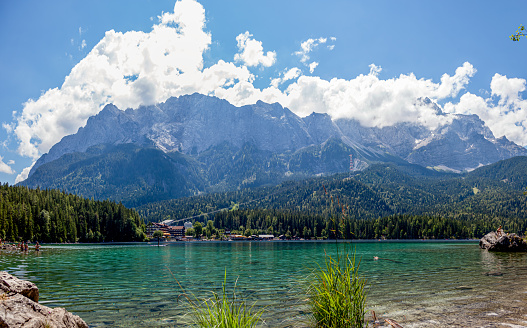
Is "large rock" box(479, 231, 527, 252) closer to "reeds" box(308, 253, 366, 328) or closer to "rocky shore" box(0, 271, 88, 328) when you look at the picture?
"reeds" box(308, 253, 366, 328)

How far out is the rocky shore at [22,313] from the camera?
1136cm

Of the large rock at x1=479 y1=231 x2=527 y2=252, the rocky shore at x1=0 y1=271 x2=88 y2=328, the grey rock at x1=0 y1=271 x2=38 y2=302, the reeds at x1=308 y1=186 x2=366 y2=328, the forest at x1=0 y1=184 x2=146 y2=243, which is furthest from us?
the forest at x1=0 y1=184 x2=146 y2=243

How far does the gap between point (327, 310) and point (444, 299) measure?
19.3 metres

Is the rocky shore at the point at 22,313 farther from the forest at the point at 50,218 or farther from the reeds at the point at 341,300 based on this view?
the forest at the point at 50,218

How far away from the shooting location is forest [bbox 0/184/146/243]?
445 ft

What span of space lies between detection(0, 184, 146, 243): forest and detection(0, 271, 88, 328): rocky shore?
140162 millimetres

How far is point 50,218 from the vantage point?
156000 millimetres

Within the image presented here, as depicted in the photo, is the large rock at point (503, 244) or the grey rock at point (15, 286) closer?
the grey rock at point (15, 286)

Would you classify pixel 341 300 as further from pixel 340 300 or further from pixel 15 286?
pixel 15 286

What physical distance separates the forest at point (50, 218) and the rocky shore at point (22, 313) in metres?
140

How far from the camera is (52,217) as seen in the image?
15812 centimetres

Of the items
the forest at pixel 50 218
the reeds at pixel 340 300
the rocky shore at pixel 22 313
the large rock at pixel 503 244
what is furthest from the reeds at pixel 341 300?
the forest at pixel 50 218

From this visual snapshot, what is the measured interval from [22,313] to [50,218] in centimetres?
16951

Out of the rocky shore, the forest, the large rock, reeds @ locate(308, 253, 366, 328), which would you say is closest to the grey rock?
the rocky shore
